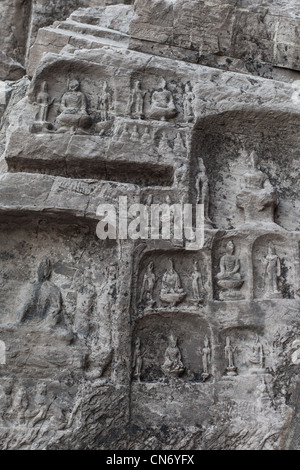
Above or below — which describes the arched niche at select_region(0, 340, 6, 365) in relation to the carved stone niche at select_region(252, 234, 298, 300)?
below

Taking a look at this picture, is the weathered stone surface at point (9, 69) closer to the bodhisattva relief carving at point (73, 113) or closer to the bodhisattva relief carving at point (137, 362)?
the bodhisattva relief carving at point (73, 113)

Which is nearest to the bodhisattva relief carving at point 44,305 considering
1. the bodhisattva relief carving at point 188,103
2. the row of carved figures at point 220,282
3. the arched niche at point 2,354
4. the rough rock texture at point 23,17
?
the arched niche at point 2,354

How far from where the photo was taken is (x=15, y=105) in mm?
6355

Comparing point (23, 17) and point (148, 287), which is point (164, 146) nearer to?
point (148, 287)

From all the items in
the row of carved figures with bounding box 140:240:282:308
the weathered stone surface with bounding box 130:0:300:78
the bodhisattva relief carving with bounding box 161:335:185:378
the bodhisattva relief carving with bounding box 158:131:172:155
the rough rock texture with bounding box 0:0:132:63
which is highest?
the rough rock texture with bounding box 0:0:132:63

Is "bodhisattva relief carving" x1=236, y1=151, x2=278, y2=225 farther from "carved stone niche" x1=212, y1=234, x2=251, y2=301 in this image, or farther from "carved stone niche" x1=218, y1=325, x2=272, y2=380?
"carved stone niche" x1=218, y1=325, x2=272, y2=380

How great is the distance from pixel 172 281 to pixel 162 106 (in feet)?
6.75

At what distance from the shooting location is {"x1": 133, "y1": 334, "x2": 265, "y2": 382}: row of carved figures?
5285 mm

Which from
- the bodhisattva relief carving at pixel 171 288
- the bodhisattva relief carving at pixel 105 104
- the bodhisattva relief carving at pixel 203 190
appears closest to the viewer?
the bodhisattva relief carving at pixel 171 288

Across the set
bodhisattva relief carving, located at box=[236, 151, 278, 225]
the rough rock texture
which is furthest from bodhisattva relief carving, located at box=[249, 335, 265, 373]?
the rough rock texture

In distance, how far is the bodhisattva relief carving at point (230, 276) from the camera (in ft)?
18.1

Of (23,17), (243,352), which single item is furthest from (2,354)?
(23,17)

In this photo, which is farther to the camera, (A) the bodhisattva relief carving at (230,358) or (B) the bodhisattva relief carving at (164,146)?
(B) the bodhisattva relief carving at (164,146)

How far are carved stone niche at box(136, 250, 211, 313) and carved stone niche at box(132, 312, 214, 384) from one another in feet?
0.42
